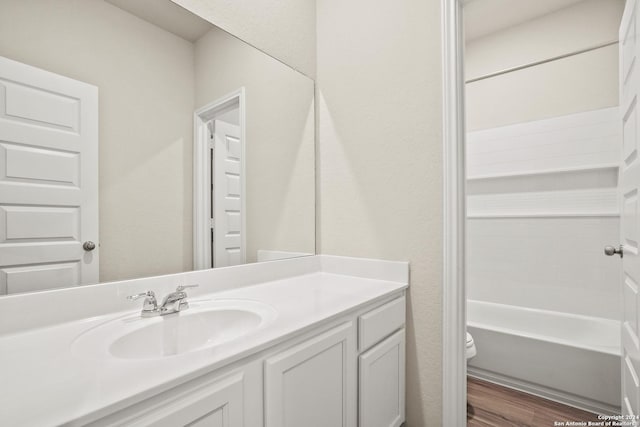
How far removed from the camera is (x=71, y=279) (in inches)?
35.9

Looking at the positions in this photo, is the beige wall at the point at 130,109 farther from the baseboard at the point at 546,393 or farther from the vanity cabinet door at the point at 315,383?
the baseboard at the point at 546,393

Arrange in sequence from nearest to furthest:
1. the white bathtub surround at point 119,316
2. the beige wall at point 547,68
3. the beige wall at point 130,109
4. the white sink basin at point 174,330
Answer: the white bathtub surround at point 119,316 → the white sink basin at point 174,330 → the beige wall at point 130,109 → the beige wall at point 547,68

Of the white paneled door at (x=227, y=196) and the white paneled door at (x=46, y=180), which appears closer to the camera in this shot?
the white paneled door at (x=46, y=180)

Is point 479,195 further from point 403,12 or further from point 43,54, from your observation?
point 43,54

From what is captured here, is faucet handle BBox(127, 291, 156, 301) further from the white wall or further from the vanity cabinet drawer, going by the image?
the white wall

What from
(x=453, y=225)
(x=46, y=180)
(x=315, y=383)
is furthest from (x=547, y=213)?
(x=46, y=180)

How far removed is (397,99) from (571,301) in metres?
1.97

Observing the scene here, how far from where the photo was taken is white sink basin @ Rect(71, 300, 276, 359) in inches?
30.2

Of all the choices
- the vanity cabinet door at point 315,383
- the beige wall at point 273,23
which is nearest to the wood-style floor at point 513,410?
the vanity cabinet door at point 315,383

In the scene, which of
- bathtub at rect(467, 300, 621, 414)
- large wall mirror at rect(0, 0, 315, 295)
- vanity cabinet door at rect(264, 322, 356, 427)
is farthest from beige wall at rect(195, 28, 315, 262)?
bathtub at rect(467, 300, 621, 414)

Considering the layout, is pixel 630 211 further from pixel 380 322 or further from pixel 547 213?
pixel 547 213

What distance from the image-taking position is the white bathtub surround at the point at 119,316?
0.50 meters

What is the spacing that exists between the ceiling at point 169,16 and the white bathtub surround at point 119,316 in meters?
0.91

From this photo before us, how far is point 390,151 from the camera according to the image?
1499 millimetres
